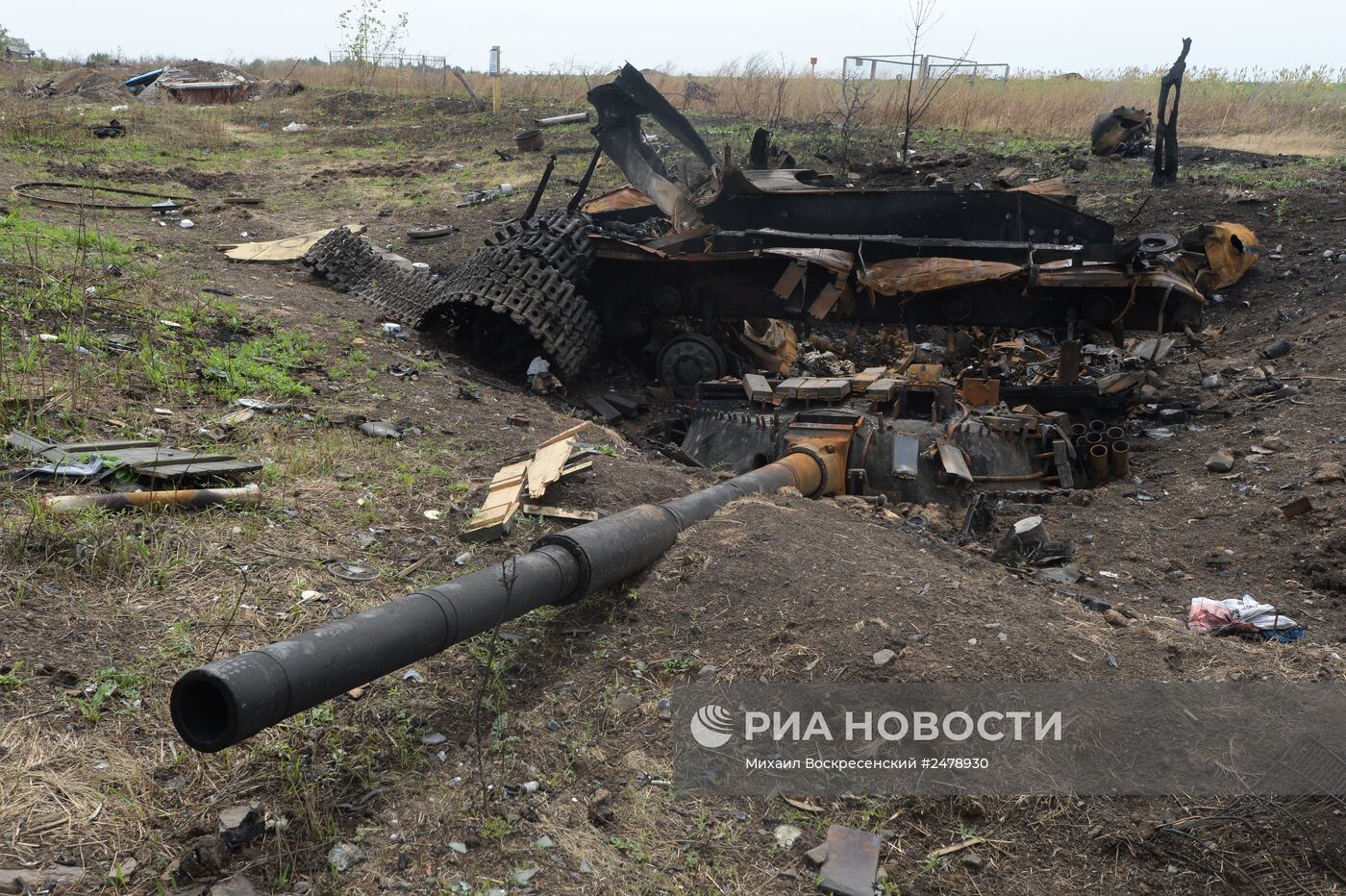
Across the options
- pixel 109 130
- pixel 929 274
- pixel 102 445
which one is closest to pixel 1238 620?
pixel 929 274

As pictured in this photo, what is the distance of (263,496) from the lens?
514cm

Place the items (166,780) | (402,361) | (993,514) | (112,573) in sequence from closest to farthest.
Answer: (166,780) < (112,573) < (993,514) < (402,361)

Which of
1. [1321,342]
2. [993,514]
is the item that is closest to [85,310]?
[993,514]

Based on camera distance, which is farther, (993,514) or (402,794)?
(993,514)

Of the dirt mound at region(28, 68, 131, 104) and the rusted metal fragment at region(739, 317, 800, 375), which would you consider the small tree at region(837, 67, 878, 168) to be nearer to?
the rusted metal fragment at region(739, 317, 800, 375)

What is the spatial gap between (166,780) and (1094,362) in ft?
31.5

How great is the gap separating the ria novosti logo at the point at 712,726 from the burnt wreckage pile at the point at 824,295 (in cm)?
323

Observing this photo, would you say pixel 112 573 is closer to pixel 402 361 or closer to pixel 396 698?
pixel 396 698

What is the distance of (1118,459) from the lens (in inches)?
295

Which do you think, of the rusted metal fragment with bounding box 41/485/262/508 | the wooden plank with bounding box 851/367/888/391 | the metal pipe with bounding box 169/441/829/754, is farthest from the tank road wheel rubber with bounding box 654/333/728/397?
the rusted metal fragment with bounding box 41/485/262/508

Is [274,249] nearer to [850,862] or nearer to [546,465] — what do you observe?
[546,465]

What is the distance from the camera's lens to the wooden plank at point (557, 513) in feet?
17.2

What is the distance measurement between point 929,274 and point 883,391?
185cm

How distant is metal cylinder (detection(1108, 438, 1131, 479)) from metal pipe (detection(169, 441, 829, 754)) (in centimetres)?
371
